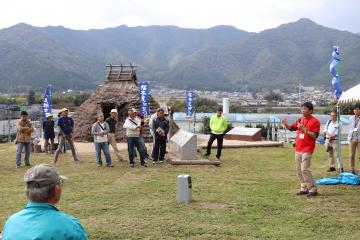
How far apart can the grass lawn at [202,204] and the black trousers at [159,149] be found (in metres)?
0.87

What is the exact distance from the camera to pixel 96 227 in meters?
6.80

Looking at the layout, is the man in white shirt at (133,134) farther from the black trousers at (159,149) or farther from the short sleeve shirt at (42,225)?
the short sleeve shirt at (42,225)

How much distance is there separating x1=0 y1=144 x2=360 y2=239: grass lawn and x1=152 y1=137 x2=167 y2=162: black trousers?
87 cm

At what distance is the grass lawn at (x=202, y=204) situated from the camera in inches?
259

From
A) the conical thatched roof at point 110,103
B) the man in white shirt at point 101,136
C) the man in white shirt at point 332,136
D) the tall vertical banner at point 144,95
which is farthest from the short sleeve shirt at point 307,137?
the conical thatched roof at point 110,103

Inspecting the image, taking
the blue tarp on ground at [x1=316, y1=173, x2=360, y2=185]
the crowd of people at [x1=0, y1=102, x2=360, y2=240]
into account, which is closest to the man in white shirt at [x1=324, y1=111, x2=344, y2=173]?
the crowd of people at [x1=0, y1=102, x2=360, y2=240]

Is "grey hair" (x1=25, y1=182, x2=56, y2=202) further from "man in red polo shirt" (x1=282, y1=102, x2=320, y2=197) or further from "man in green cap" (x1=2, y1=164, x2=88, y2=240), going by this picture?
"man in red polo shirt" (x1=282, y1=102, x2=320, y2=197)

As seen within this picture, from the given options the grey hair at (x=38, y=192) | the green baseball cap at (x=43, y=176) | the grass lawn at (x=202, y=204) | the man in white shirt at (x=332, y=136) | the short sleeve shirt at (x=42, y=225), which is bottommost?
the grass lawn at (x=202, y=204)

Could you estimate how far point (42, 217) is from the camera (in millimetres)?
2922

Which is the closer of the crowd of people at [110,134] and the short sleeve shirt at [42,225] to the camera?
the short sleeve shirt at [42,225]

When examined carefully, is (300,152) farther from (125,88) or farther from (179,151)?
(125,88)

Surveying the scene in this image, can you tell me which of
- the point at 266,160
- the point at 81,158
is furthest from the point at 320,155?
the point at 81,158

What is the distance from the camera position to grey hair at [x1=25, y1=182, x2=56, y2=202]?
117 inches

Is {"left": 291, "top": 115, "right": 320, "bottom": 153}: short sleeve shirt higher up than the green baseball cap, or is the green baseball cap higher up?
the green baseball cap
